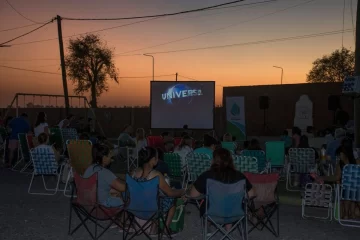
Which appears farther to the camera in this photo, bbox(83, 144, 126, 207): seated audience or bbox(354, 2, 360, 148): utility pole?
bbox(354, 2, 360, 148): utility pole

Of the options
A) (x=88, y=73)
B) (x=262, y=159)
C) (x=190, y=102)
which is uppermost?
(x=88, y=73)

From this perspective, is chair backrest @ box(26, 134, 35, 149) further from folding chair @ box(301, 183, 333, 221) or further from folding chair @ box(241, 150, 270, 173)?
folding chair @ box(301, 183, 333, 221)

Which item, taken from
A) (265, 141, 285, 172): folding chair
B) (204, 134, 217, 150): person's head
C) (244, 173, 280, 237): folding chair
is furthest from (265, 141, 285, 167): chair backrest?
(244, 173, 280, 237): folding chair

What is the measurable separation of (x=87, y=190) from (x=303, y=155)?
527cm

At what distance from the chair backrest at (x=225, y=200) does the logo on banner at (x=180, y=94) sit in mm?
13675

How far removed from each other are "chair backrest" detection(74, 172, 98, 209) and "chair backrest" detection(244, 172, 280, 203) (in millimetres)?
1753

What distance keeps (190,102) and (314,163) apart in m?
9.73

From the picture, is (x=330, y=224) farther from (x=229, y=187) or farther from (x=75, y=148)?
(x=75, y=148)

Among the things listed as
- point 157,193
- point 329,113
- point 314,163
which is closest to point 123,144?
point 314,163

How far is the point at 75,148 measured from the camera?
8609 mm

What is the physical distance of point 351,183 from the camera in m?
6.04

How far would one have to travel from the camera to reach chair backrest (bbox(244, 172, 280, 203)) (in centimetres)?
562

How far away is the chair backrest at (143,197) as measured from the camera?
16.2 feet

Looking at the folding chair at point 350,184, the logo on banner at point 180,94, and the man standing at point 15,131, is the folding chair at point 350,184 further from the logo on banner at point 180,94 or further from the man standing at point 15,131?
the logo on banner at point 180,94
